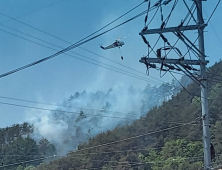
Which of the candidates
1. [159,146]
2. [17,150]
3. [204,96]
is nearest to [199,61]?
[204,96]

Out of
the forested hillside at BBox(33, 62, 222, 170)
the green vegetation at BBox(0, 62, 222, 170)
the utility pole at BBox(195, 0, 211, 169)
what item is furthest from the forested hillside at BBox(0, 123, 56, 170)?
the utility pole at BBox(195, 0, 211, 169)

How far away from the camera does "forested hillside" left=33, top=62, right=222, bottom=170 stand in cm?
5014

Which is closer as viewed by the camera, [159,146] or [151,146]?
[159,146]

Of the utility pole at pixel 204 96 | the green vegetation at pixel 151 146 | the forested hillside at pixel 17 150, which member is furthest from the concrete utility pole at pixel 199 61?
the forested hillside at pixel 17 150

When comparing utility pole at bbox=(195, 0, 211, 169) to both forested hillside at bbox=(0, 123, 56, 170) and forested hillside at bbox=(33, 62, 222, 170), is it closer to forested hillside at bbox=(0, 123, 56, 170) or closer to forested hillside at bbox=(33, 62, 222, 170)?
forested hillside at bbox=(33, 62, 222, 170)

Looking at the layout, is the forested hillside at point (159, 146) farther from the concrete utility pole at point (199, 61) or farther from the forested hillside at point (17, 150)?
the concrete utility pole at point (199, 61)

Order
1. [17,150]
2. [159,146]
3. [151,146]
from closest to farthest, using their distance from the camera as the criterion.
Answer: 1. [159,146]
2. [151,146]
3. [17,150]

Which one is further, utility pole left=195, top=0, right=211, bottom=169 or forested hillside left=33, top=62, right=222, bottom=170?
forested hillside left=33, top=62, right=222, bottom=170

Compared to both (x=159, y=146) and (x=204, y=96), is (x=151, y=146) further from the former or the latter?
(x=204, y=96)

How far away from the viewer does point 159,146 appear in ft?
195

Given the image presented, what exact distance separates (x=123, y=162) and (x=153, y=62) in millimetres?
44130

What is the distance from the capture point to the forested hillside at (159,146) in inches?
1974

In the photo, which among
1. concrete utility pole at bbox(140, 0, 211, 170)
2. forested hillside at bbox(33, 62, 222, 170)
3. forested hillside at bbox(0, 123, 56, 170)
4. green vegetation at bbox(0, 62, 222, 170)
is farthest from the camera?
forested hillside at bbox(0, 123, 56, 170)

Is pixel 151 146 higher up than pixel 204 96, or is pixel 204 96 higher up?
pixel 151 146
